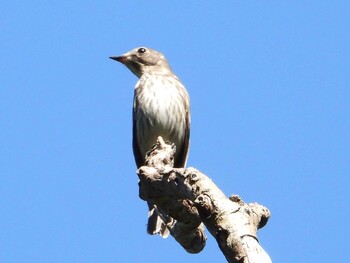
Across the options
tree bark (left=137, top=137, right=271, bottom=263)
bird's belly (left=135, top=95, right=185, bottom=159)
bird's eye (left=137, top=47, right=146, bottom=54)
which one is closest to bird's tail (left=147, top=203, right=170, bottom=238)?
bird's belly (left=135, top=95, right=185, bottom=159)

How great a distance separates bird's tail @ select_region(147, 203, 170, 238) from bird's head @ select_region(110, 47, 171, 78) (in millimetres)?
2669

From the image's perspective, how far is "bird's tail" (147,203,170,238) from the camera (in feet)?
28.8

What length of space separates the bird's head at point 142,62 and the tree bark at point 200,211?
4050 millimetres

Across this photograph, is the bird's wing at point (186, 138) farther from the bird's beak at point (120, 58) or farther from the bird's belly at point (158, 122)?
the bird's beak at point (120, 58)

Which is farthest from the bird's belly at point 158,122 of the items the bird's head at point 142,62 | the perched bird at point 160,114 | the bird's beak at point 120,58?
the bird's beak at point 120,58

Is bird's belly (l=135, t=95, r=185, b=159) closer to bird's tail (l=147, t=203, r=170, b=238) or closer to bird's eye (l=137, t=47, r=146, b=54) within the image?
bird's tail (l=147, t=203, r=170, b=238)

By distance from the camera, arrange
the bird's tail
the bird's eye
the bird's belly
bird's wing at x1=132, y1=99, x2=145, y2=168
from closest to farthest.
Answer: the bird's tail → the bird's belly → bird's wing at x1=132, y1=99, x2=145, y2=168 → the bird's eye

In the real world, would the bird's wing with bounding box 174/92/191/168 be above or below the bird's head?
below

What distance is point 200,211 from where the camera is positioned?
575cm

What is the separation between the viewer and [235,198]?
5672 mm

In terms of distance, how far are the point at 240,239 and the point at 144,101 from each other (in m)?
5.09

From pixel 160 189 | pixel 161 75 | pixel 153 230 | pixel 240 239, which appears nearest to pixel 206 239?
pixel 160 189

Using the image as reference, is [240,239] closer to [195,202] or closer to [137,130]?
[195,202]

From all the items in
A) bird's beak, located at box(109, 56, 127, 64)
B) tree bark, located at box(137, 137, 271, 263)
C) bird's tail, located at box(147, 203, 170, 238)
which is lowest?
tree bark, located at box(137, 137, 271, 263)
